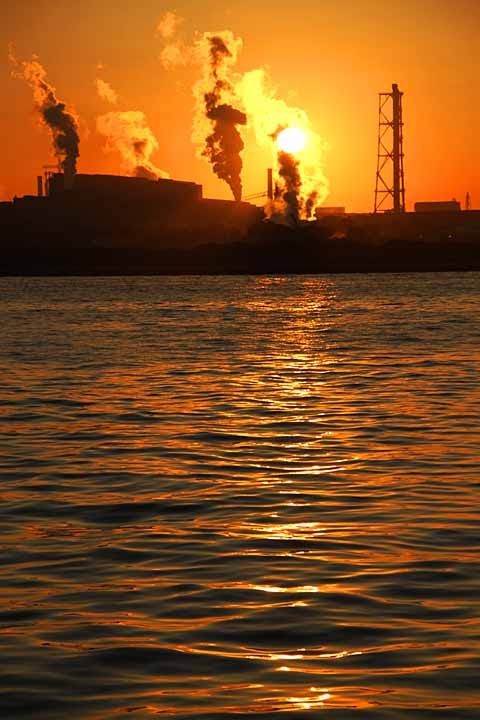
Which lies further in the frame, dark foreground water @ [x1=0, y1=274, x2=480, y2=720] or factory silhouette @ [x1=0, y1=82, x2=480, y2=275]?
factory silhouette @ [x1=0, y1=82, x2=480, y2=275]

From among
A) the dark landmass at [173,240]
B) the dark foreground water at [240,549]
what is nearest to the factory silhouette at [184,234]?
the dark landmass at [173,240]

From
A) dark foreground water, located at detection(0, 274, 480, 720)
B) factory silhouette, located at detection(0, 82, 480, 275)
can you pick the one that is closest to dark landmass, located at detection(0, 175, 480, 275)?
factory silhouette, located at detection(0, 82, 480, 275)

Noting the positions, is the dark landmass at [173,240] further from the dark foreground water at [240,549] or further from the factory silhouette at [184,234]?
the dark foreground water at [240,549]

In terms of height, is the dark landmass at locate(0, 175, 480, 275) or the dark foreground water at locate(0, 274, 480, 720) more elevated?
the dark landmass at locate(0, 175, 480, 275)

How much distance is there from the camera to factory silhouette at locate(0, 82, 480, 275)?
146 meters

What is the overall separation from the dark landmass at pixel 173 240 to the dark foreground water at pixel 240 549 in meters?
119

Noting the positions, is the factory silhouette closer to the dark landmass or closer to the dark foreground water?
the dark landmass

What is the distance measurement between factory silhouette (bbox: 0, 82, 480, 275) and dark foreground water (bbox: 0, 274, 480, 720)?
118139 mm

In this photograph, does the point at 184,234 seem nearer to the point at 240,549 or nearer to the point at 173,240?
the point at 173,240

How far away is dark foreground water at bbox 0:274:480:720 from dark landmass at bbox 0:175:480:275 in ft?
389

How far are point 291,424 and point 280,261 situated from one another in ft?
424

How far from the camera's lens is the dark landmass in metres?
146

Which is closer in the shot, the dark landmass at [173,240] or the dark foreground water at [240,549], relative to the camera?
the dark foreground water at [240,549]

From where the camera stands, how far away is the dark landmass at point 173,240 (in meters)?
146
